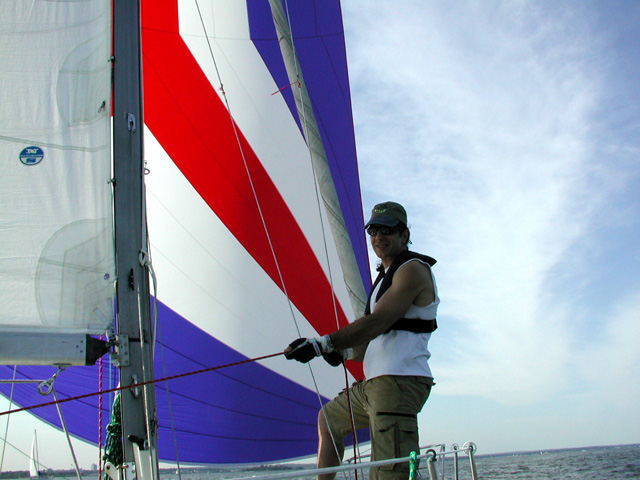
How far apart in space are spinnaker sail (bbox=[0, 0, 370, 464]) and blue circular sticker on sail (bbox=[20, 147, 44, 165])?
1973mm

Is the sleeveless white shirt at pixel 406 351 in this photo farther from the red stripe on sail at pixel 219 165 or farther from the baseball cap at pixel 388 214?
the red stripe on sail at pixel 219 165

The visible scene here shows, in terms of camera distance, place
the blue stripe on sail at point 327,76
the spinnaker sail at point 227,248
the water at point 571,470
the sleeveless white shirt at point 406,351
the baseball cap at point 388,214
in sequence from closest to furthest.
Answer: the sleeveless white shirt at point 406,351, the baseball cap at point 388,214, the spinnaker sail at point 227,248, the blue stripe on sail at point 327,76, the water at point 571,470

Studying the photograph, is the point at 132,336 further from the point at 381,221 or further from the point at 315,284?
the point at 315,284

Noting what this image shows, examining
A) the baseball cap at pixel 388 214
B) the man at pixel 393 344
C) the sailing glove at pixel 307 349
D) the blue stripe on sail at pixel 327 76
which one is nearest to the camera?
the sailing glove at pixel 307 349

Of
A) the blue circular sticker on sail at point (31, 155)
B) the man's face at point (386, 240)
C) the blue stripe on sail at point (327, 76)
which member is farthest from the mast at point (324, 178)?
the blue circular sticker on sail at point (31, 155)

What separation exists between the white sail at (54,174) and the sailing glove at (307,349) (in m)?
0.61

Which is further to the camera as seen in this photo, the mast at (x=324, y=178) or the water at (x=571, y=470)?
the water at (x=571, y=470)

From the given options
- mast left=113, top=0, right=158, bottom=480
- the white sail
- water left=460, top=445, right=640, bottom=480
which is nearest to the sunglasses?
mast left=113, top=0, right=158, bottom=480

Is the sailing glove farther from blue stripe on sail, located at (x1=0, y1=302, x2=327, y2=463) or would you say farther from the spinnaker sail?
blue stripe on sail, located at (x1=0, y1=302, x2=327, y2=463)

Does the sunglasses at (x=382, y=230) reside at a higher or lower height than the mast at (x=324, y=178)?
lower

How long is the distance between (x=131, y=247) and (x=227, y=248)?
1.93 m

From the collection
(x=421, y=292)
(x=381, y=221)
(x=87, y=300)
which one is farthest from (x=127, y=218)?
(x=421, y=292)

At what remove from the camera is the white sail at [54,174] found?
1.79 metres

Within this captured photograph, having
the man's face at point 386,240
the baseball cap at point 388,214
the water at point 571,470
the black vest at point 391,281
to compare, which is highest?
the baseball cap at point 388,214
